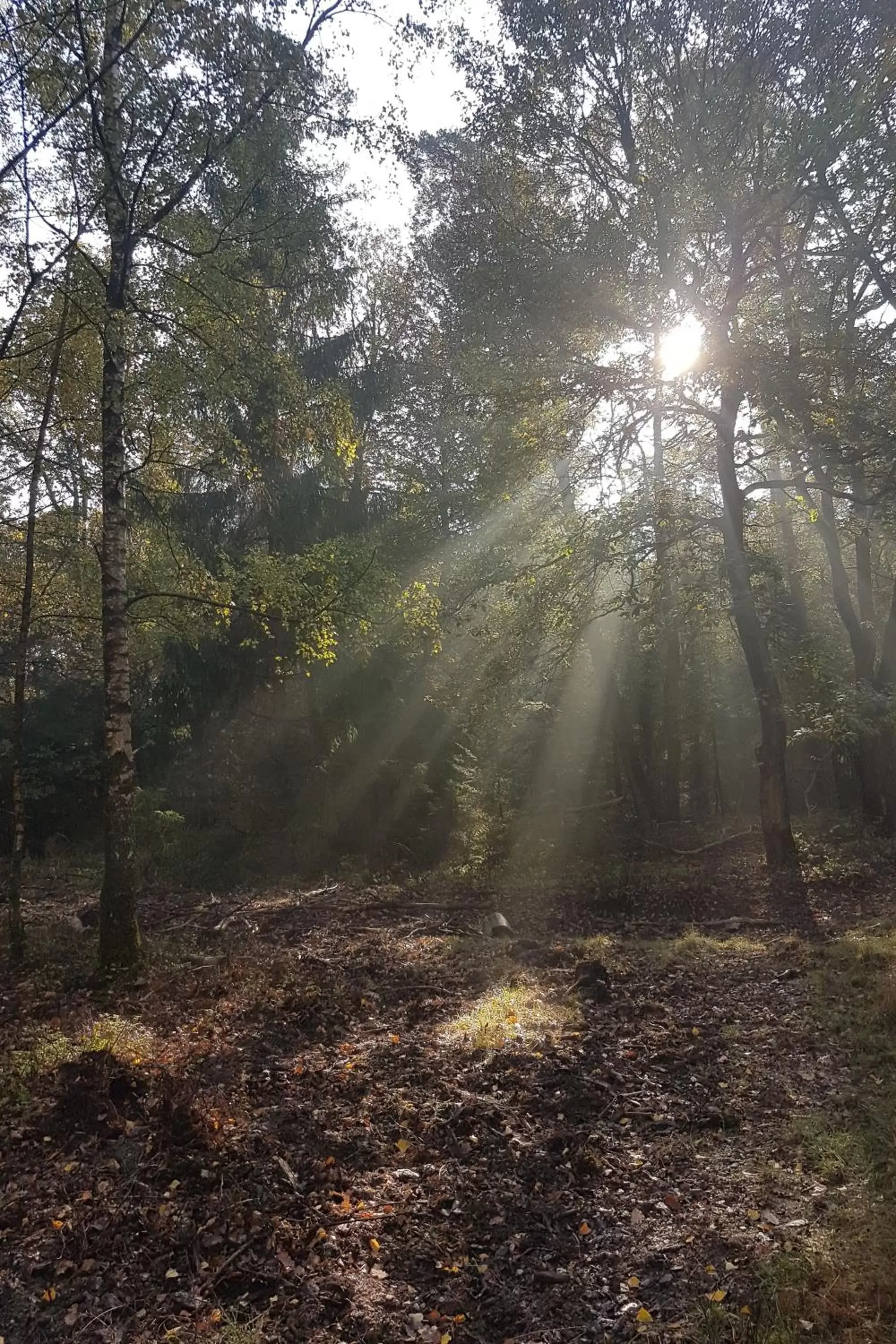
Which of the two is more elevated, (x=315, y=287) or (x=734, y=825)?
(x=315, y=287)

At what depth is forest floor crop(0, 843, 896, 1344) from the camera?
3.44 meters

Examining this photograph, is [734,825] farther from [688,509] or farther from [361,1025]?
[361,1025]

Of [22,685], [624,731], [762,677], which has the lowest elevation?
[624,731]

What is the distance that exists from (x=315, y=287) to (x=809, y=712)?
10781 mm

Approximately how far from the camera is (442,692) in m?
16.6

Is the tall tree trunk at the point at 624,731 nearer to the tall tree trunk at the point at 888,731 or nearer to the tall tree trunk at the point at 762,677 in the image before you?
the tall tree trunk at the point at 888,731

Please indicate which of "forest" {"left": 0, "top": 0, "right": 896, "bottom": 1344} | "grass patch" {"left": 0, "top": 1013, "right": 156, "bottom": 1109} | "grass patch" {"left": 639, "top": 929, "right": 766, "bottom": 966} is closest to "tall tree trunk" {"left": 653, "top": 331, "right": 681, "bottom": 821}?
"forest" {"left": 0, "top": 0, "right": 896, "bottom": 1344}

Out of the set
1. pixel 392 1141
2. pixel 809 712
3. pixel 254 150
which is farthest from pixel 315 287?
pixel 809 712

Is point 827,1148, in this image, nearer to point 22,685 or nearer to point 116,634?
point 116,634

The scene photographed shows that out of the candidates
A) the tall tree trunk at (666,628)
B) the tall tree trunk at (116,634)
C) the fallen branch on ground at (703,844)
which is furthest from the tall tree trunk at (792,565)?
the tall tree trunk at (116,634)

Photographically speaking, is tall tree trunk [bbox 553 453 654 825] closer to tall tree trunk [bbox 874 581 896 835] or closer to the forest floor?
tall tree trunk [bbox 874 581 896 835]

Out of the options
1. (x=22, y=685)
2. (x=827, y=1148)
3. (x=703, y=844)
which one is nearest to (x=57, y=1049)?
(x=22, y=685)

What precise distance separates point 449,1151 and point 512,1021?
1.94 metres

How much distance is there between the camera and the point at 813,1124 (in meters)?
4.69
